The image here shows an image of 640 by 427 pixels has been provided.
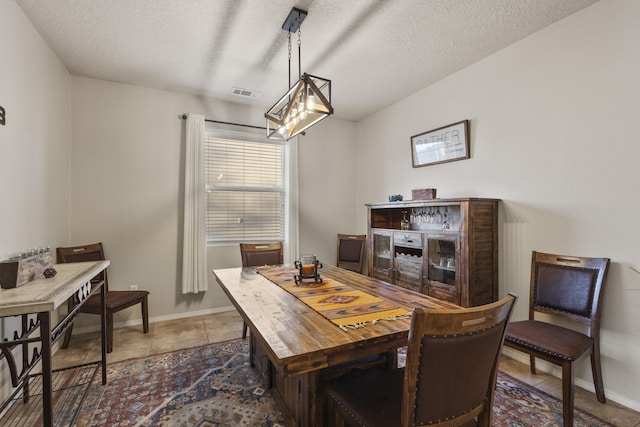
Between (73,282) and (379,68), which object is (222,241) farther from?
(379,68)

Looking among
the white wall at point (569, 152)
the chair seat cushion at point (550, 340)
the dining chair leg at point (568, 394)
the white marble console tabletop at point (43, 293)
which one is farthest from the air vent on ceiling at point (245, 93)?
the dining chair leg at point (568, 394)

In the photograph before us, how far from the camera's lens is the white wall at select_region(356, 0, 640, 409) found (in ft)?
6.43

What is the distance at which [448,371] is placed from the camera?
0.98 m

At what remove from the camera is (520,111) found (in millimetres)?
2545

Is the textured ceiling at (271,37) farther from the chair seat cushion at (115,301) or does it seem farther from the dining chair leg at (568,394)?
the dining chair leg at (568,394)

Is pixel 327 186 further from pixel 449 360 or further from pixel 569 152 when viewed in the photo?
pixel 449 360

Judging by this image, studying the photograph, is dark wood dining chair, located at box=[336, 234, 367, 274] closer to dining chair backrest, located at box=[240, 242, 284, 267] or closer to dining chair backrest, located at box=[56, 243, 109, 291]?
dining chair backrest, located at box=[240, 242, 284, 267]

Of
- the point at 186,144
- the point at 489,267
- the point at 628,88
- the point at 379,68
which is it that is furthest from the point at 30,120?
the point at 628,88

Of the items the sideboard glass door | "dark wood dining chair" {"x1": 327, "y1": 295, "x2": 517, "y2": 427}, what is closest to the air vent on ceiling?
the sideboard glass door

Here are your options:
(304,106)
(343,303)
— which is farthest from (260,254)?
(304,106)

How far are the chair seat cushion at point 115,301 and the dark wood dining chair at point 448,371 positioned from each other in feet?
8.03

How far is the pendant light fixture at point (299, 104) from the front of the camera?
6.04ft

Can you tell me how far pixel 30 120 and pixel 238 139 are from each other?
2022 millimetres

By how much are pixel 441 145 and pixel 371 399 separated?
9.04ft
